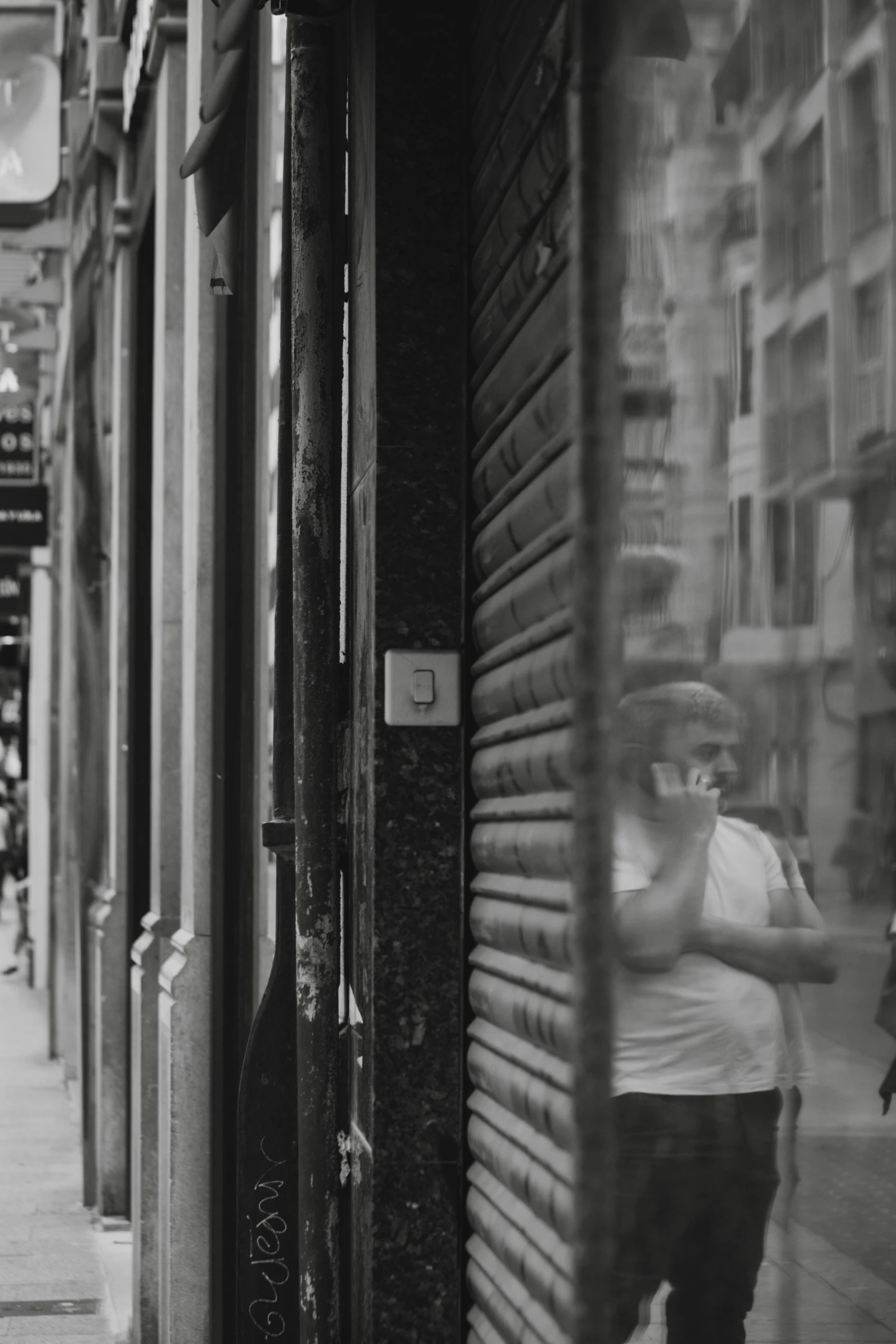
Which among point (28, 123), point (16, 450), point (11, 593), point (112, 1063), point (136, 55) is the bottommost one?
point (112, 1063)

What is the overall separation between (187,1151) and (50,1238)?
2.94 meters

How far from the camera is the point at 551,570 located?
105 inches

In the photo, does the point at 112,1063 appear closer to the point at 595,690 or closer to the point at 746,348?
the point at 746,348

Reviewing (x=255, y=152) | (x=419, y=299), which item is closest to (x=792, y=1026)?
(x=419, y=299)

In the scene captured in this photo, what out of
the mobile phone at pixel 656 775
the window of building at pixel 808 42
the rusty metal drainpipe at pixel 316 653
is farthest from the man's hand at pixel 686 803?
the rusty metal drainpipe at pixel 316 653

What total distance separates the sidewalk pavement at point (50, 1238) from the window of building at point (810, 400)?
5010 millimetres

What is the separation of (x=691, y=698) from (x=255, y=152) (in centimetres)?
369

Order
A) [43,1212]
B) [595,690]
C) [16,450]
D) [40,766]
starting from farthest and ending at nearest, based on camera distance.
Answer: [40,766] → [16,450] → [43,1212] → [595,690]

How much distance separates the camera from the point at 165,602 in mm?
6211

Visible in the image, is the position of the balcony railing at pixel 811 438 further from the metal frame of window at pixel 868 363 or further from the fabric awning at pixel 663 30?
the fabric awning at pixel 663 30

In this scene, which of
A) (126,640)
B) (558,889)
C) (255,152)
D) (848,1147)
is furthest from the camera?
(126,640)

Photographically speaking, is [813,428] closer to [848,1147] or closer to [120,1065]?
[848,1147]

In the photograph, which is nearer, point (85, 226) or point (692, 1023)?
point (692, 1023)

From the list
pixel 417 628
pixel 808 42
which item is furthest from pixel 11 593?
pixel 808 42
